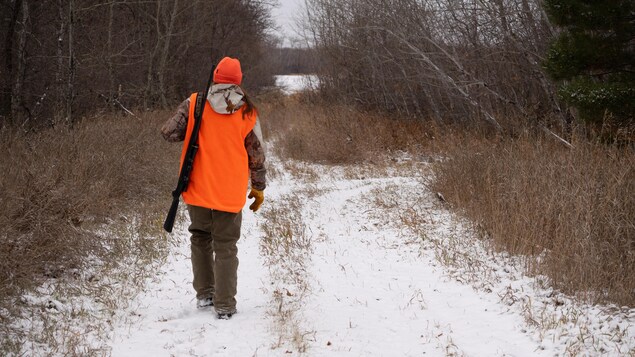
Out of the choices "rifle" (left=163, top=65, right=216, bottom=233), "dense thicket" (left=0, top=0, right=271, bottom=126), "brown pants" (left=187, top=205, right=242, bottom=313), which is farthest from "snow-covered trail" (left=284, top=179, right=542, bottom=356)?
"dense thicket" (left=0, top=0, right=271, bottom=126)

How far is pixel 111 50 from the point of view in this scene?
624 inches

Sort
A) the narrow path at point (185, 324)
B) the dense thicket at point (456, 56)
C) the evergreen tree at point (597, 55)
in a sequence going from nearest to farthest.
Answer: the narrow path at point (185, 324) → the evergreen tree at point (597, 55) → the dense thicket at point (456, 56)

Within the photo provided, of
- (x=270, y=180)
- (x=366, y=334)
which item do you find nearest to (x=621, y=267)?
(x=366, y=334)

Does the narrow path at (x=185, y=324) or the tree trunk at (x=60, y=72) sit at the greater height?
the tree trunk at (x=60, y=72)

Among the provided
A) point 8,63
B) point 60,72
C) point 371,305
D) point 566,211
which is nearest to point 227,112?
point 371,305

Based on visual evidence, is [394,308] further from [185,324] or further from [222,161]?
[222,161]

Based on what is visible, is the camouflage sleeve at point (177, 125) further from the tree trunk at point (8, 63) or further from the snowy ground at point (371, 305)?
the tree trunk at point (8, 63)

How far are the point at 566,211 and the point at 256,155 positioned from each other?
129 inches

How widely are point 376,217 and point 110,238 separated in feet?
12.3

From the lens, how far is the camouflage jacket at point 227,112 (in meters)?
3.90

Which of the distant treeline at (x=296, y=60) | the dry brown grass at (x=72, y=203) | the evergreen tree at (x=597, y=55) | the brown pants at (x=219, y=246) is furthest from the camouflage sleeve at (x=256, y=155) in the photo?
the distant treeline at (x=296, y=60)

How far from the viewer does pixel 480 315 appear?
4.35m

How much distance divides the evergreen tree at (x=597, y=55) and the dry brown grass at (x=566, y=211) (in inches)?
23.7

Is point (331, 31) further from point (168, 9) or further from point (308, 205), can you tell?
point (308, 205)
